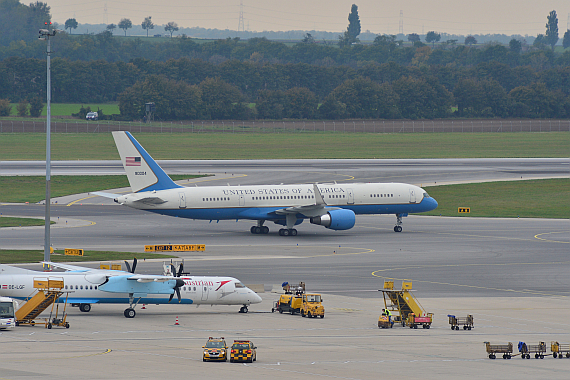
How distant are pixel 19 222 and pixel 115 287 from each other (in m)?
38.1

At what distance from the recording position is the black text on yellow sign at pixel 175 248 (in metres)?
58.2

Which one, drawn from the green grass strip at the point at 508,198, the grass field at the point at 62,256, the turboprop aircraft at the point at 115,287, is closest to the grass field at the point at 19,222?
the grass field at the point at 62,256

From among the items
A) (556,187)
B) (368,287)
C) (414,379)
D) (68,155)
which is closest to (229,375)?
(414,379)

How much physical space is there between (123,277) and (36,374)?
43.2 ft

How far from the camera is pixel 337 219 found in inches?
2717

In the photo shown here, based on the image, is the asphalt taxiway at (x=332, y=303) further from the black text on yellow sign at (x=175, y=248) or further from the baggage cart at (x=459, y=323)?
the black text on yellow sign at (x=175, y=248)

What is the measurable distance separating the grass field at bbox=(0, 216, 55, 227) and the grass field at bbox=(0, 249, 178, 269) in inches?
613

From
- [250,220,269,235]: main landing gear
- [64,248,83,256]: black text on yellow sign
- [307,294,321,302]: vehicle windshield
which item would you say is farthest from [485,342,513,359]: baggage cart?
[250,220,269,235]: main landing gear

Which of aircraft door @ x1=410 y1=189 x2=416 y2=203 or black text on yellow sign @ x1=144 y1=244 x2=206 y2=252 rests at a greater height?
aircraft door @ x1=410 y1=189 x2=416 y2=203

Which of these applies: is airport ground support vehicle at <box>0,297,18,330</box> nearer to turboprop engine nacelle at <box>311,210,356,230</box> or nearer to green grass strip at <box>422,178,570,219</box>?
turboprop engine nacelle at <box>311,210,356,230</box>

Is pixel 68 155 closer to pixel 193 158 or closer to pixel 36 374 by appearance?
pixel 193 158

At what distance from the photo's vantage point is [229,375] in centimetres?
2931

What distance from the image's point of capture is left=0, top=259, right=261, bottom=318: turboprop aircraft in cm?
4006

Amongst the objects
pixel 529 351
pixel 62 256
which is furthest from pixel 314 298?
pixel 62 256
